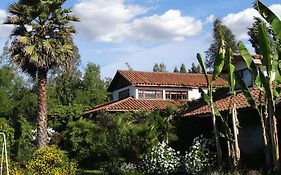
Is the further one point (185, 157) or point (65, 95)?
point (65, 95)

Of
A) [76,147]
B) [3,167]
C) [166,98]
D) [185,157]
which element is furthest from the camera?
[166,98]

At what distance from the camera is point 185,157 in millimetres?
19391

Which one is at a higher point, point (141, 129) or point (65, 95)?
point (65, 95)

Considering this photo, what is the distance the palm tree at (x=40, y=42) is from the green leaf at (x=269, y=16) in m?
12.0

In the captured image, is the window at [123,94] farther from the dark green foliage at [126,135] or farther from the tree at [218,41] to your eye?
the tree at [218,41]

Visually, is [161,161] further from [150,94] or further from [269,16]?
[150,94]

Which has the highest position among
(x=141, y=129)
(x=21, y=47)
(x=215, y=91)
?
(x=21, y=47)

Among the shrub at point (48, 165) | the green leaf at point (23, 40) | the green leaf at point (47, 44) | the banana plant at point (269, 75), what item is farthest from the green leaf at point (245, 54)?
the green leaf at point (23, 40)

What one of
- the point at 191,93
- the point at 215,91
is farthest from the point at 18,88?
the point at 215,91

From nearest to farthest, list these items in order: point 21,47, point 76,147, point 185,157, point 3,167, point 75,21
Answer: point 3,167, point 185,157, point 21,47, point 75,21, point 76,147

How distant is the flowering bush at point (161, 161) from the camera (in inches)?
771

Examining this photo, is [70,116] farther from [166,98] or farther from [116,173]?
[116,173]

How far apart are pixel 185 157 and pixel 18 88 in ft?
63.0

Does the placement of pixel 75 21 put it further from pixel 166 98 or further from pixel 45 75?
pixel 166 98
